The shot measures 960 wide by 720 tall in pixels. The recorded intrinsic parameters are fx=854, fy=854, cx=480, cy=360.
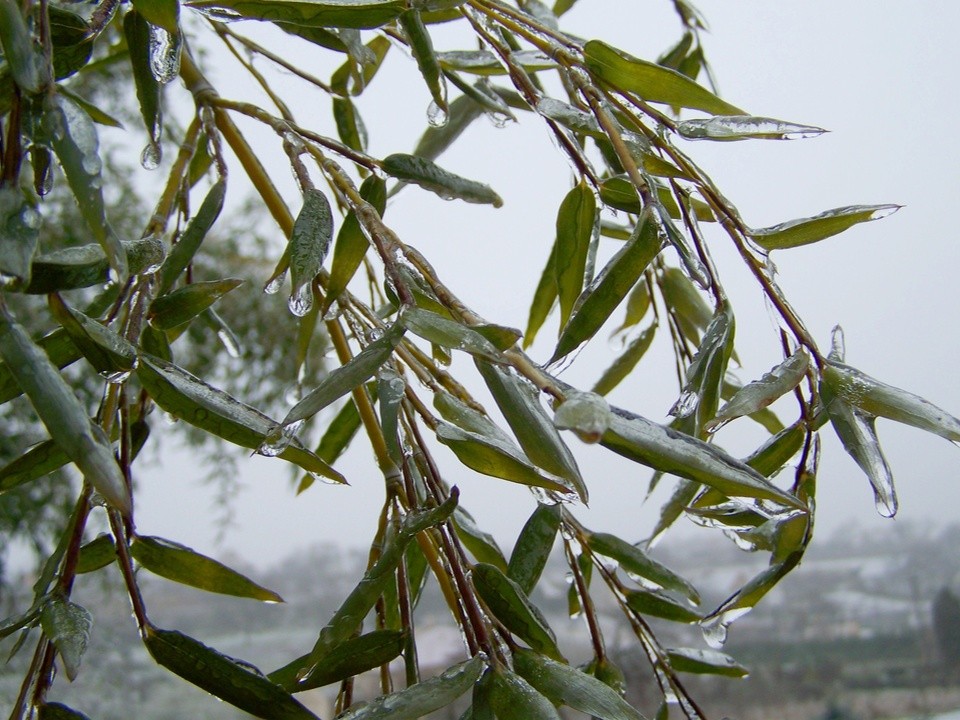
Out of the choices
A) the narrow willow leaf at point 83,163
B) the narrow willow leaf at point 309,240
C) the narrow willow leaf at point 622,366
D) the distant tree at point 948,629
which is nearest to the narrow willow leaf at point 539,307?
the narrow willow leaf at point 622,366

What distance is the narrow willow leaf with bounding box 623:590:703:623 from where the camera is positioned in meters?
0.43

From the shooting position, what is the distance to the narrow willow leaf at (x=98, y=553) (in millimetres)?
335

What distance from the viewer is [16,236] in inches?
8.1

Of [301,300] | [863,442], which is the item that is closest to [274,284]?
[301,300]

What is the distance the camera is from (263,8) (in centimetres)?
28

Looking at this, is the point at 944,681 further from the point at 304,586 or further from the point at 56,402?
the point at 56,402

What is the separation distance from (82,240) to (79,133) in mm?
1157

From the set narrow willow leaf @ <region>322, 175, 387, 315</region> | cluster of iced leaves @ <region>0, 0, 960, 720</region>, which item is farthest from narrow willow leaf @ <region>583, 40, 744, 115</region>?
narrow willow leaf @ <region>322, 175, 387, 315</region>

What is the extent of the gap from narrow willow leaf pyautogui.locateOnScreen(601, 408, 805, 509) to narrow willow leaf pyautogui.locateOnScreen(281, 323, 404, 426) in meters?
0.07

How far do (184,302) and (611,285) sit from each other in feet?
0.53

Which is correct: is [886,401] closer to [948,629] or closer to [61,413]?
[61,413]

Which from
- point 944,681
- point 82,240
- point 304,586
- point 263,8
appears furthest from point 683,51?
point 944,681

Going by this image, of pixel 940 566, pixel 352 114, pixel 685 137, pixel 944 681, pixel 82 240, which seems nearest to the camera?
pixel 685 137

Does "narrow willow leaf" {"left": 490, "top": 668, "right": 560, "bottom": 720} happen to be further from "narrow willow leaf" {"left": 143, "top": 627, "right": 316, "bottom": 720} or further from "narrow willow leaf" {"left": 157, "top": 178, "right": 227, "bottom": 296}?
"narrow willow leaf" {"left": 157, "top": 178, "right": 227, "bottom": 296}
